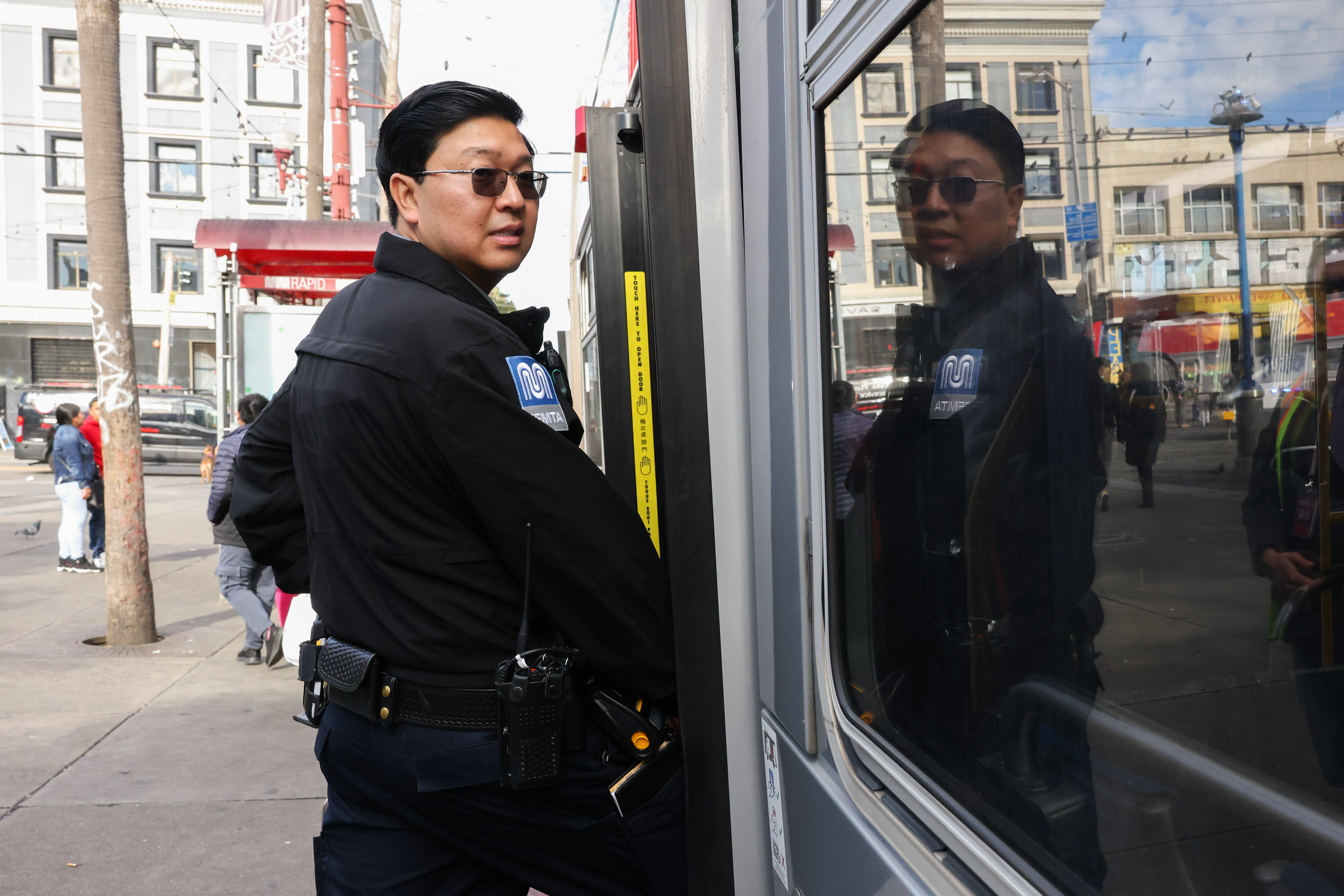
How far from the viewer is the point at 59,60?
30734 millimetres

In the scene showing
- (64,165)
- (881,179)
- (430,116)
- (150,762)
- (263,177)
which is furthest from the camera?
(263,177)

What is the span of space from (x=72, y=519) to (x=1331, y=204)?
1159 cm

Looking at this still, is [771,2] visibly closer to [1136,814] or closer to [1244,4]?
[1244,4]

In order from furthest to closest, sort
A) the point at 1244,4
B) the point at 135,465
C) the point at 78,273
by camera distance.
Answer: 1. the point at 78,273
2. the point at 135,465
3. the point at 1244,4

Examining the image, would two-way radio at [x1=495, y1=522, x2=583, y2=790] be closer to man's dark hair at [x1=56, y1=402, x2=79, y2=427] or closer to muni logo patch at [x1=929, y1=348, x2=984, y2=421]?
muni logo patch at [x1=929, y1=348, x2=984, y2=421]

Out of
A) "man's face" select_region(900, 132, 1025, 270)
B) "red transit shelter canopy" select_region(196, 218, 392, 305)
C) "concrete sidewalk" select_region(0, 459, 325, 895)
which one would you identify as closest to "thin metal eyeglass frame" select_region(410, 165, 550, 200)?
"man's face" select_region(900, 132, 1025, 270)

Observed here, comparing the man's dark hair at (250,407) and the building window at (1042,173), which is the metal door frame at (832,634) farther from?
the man's dark hair at (250,407)

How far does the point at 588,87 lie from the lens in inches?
110

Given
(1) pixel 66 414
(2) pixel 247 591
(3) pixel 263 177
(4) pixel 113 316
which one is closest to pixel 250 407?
(4) pixel 113 316

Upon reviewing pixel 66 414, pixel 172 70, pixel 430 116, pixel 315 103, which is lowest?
pixel 430 116

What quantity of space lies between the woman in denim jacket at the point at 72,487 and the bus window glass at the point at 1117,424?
11024 millimetres

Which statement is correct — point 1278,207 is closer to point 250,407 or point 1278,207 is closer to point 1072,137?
point 1072,137

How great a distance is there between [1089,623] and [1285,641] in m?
0.18

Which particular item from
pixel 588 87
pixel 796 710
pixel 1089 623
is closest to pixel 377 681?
pixel 796 710
